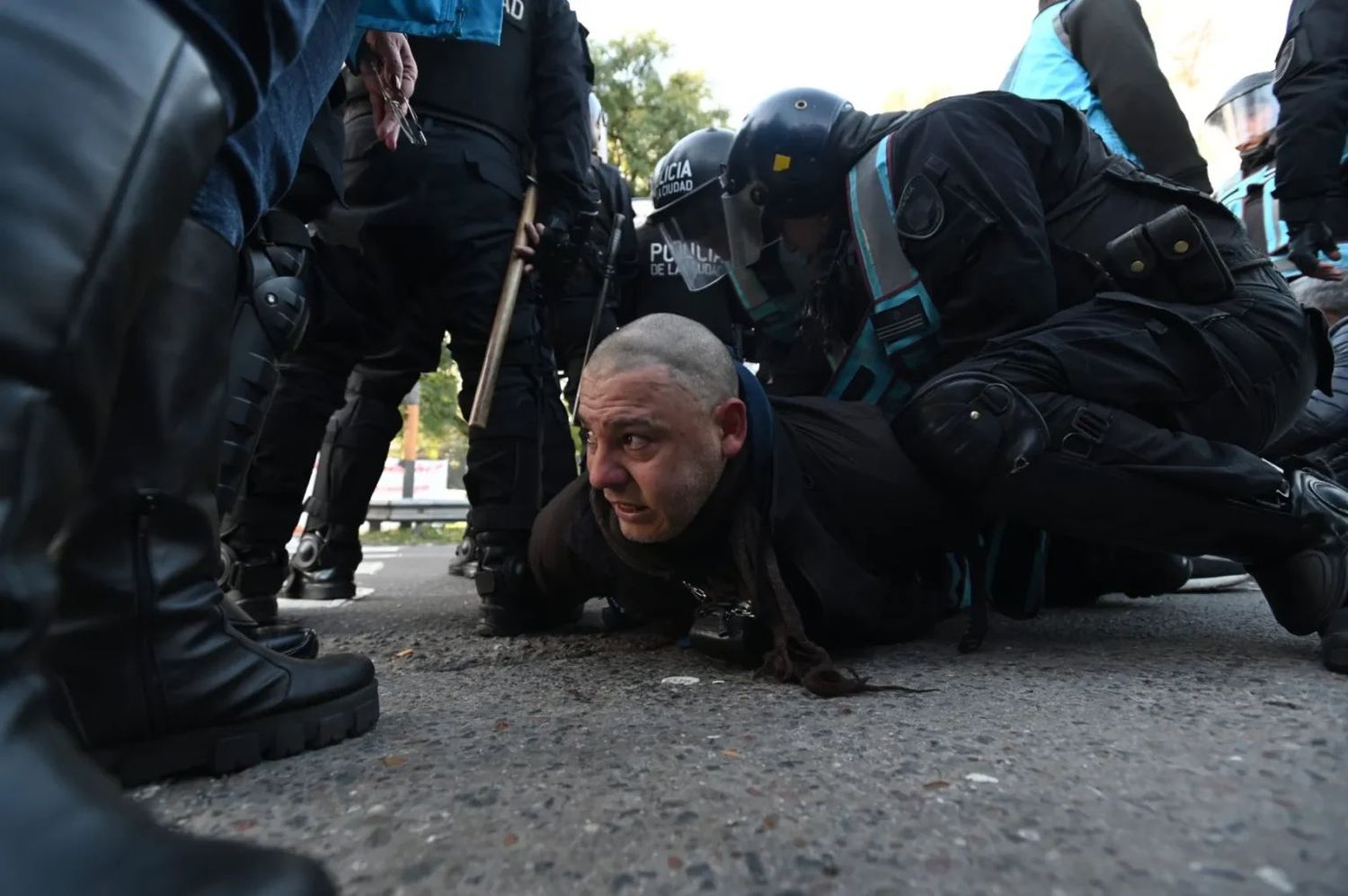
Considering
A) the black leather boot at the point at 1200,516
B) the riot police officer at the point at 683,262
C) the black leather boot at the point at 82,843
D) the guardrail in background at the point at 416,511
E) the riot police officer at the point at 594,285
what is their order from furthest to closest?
the guardrail in background at the point at 416,511, the riot police officer at the point at 683,262, the riot police officer at the point at 594,285, the black leather boot at the point at 1200,516, the black leather boot at the point at 82,843

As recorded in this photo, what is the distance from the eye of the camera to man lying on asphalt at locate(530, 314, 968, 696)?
162 cm

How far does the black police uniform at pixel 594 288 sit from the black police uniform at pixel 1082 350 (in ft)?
5.79

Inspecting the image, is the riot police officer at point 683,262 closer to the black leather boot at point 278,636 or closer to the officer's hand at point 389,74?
the officer's hand at point 389,74

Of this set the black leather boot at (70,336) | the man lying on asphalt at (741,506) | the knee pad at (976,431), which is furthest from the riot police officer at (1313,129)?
the black leather boot at (70,336)

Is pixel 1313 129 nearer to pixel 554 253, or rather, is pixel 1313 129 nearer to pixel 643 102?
pixel 554 253

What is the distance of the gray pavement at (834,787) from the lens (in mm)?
724

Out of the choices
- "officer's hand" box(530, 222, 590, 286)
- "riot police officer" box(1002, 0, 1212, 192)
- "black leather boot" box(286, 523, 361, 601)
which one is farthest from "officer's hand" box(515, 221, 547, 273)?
"riot police officer" box(1002, 0, 1212, 192)

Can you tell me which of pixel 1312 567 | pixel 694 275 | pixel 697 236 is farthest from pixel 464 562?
pixel 1312 567

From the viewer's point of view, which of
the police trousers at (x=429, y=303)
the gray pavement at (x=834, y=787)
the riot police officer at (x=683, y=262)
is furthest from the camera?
the riot police officer at (x=683, y=262)

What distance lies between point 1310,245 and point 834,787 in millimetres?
3306

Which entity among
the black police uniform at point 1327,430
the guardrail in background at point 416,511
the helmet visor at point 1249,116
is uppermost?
the helmet visor at point 1249,116

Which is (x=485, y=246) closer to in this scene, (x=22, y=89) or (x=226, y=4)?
(x=226, y=4)

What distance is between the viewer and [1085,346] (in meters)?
1.81

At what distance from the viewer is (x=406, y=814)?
0.87 m
